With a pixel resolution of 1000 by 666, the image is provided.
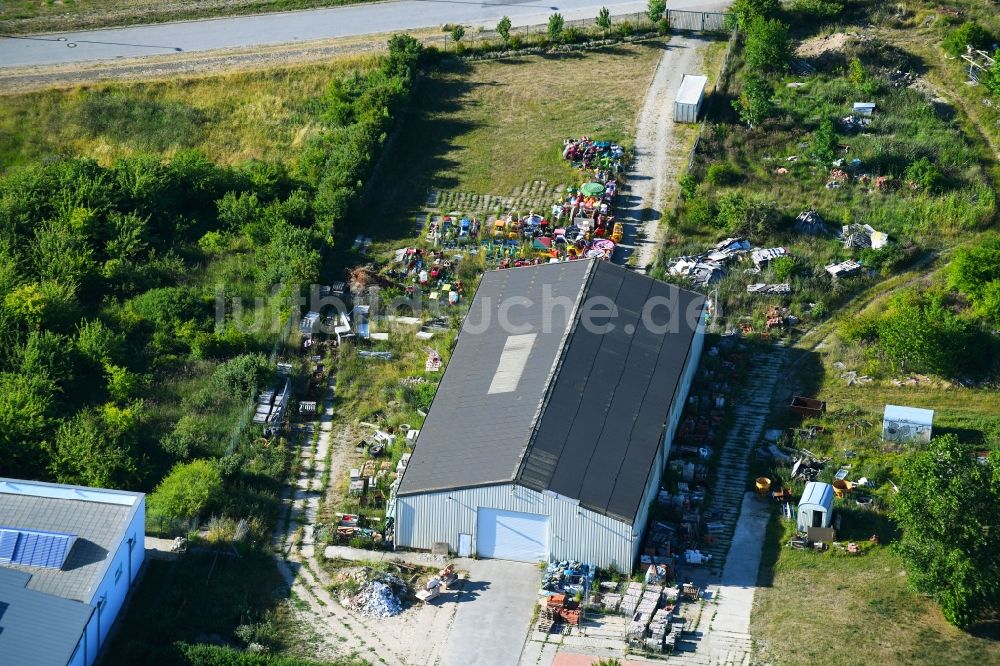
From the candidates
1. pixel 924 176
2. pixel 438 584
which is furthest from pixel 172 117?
pixel 438 584

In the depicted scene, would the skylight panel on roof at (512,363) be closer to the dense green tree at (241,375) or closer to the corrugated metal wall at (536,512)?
the corrugated metal wall at (536,512)

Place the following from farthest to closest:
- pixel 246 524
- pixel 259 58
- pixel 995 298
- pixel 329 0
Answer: pixel 329 0 < pixel 259 58 < pixel 995 298 < pixel 246 524

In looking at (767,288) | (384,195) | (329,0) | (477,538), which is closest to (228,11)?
(329,0)

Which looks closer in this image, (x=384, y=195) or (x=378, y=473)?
(x=378, y=473)

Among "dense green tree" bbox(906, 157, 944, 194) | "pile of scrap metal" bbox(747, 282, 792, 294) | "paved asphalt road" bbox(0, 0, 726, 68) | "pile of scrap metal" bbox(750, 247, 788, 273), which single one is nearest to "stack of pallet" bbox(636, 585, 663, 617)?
"pile of scrap metal" bbox(747, 282, 792, 294)

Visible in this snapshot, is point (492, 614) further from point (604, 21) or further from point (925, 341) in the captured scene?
point (604, 21)

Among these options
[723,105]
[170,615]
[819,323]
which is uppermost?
[723,105]

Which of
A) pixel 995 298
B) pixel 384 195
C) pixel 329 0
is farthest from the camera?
pixel 329 0

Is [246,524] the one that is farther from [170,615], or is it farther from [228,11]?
[228,11]

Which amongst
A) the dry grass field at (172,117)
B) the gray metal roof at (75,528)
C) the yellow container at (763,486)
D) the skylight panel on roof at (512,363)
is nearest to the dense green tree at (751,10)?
the dry grass field at (172,117)
